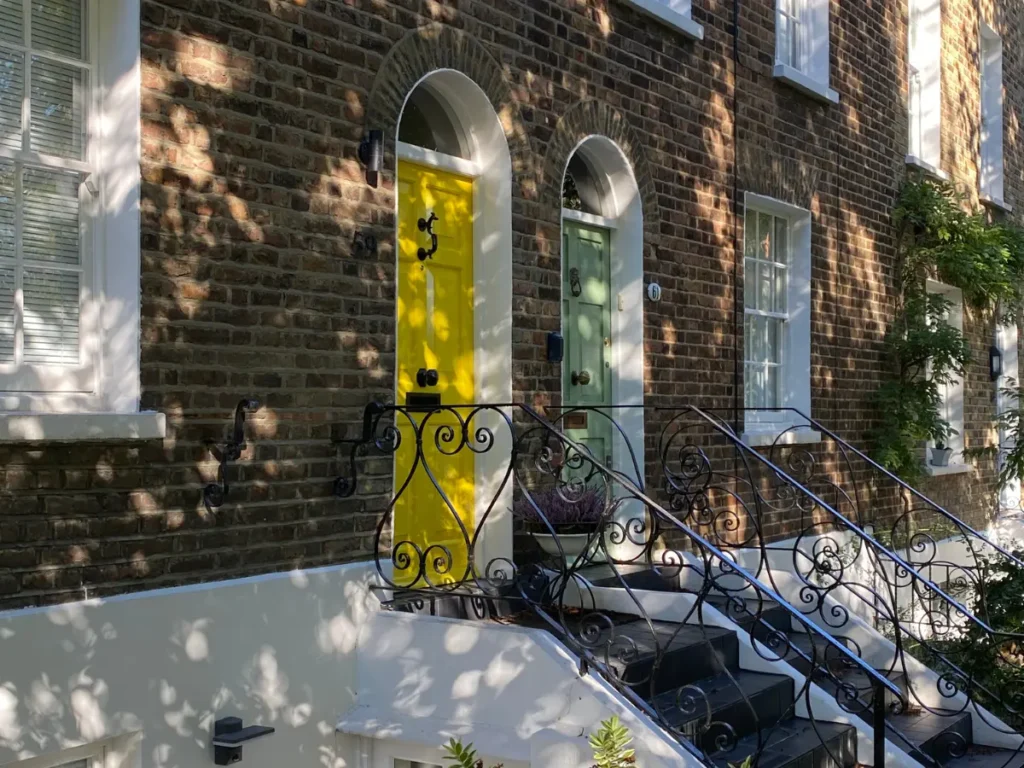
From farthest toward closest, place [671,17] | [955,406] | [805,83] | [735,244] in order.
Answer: [955,406], [805,83], [735,244], [671,17]

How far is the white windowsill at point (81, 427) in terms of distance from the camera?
14.1 ft

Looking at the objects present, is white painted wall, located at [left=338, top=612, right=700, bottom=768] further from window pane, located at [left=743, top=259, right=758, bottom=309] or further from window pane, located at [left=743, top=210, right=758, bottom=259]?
window pane, located at [left=743, top=210, right=758, bottom=259]

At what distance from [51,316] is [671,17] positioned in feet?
16.6

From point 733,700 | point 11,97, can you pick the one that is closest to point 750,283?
point 733,700

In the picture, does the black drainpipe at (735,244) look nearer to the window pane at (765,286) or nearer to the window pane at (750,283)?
the window pane at (750,283)

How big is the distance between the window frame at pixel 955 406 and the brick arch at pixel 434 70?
6.71 meters

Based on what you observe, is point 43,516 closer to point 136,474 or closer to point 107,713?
point 136,474

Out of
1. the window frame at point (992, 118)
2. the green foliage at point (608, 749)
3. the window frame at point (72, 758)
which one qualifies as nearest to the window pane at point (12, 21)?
the window frame at point (72, 758)

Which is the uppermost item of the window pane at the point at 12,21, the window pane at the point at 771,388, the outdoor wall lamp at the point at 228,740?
the window pane at the point at 12,21

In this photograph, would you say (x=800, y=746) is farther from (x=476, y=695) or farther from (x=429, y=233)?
(x=429, y=233)

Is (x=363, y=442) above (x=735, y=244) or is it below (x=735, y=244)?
below

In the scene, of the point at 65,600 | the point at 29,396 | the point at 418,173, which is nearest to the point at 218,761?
the point at 65,600

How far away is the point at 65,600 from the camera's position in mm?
4562

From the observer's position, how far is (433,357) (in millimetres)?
6594
